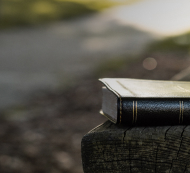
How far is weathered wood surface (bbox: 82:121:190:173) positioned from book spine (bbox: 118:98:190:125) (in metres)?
0.03

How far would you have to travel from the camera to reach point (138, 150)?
3.06ft

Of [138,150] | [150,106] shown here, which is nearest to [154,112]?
[150,106]

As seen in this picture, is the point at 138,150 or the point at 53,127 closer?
the point at 138,150

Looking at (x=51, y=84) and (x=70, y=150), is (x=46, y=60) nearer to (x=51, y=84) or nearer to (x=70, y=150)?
(x=51, y=84)

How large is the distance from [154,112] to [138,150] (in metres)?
0.15

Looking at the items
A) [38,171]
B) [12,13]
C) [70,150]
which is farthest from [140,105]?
[12,13]

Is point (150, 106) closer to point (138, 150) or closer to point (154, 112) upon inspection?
point (154, 112)

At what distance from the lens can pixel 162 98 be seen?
991 millimetres

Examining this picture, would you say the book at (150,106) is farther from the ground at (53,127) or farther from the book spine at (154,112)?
the ground at (53,127)

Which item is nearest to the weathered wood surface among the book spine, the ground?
the book spine

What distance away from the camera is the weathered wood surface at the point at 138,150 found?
3.00ft

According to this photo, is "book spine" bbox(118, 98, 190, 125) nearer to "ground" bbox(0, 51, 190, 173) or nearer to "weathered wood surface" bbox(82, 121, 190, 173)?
"weathered wood surface" bbox(82, 121, 190, 173)

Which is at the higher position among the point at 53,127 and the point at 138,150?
the point at 138,150

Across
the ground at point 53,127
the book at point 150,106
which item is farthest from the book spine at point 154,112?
the ground at point 53,127
